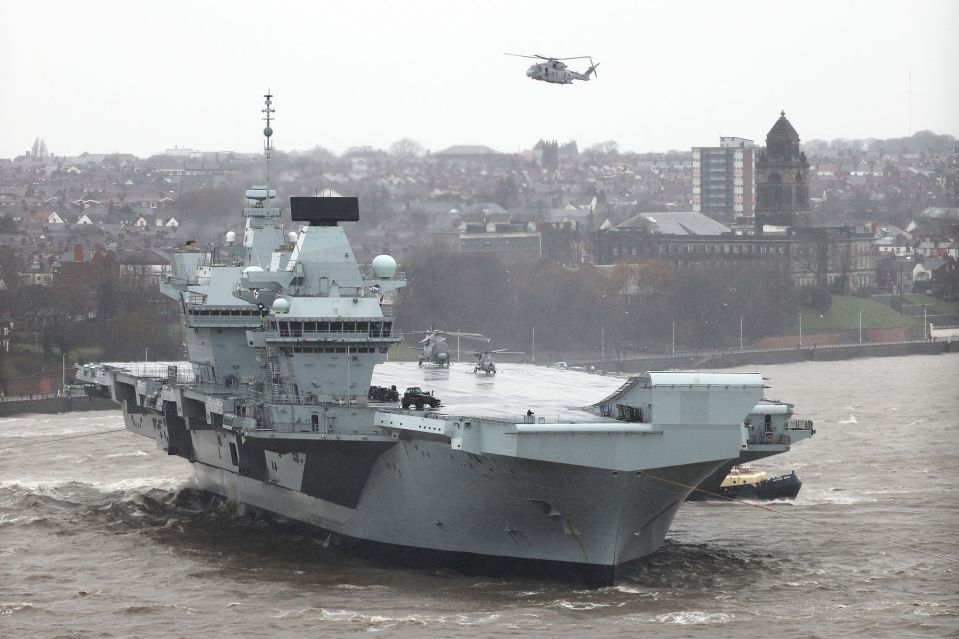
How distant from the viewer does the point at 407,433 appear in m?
30.4

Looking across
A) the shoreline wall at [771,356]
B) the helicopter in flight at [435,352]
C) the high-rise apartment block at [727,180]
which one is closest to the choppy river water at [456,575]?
the helicopter in flight at [435,352]

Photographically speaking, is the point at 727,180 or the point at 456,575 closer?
the point at 456,575

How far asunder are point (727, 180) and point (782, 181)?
27660 mm

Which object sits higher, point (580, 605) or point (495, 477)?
point (495, 477)

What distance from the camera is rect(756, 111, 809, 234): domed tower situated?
10238cm

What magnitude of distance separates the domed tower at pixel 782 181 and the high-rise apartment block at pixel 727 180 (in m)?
24.5

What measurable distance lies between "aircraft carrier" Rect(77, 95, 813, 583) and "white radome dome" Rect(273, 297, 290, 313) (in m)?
0.03

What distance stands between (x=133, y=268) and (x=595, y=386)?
37125mm

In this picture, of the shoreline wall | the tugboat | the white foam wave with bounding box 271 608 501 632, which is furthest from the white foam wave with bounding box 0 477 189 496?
the shoreline wall

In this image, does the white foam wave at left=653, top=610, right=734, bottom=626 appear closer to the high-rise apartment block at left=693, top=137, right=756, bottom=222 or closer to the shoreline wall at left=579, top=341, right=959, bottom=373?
the shoreline wall at left=579, top=341, right=959, bottom=373

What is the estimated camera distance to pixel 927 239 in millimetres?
104938

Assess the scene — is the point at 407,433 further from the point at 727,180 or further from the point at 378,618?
the point at 727,180

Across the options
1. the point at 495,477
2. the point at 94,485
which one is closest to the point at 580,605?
the point at 495,477

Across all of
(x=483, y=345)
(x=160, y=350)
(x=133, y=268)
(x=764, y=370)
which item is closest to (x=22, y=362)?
(x=160, y=350)
